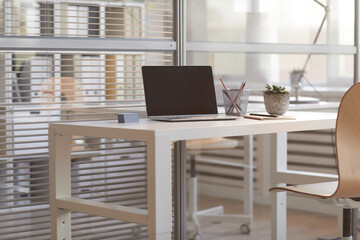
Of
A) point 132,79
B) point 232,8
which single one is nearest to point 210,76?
point 132,79

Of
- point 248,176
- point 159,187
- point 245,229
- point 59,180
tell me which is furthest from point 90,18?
point 248,176

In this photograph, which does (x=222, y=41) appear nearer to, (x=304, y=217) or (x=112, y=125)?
(x=112, y=125)

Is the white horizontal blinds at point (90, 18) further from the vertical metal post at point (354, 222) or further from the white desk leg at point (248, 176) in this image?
the white desk leg at point (248, 176)

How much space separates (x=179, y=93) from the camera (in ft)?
8.76

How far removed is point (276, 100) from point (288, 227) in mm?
1765

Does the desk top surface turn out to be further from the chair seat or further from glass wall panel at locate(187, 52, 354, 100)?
glass wall panel at locate(187, 52, 354, 100)

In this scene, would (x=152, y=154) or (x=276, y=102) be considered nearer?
(x=152, y=154)

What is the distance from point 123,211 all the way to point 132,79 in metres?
0.85

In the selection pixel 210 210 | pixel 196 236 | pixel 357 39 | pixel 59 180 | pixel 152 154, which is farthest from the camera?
pixel 210 210

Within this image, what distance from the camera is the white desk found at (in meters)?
2.16

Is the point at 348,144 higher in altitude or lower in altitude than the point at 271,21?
lower

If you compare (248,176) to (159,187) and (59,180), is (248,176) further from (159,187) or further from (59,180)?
(159,187)

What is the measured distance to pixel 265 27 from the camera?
3674mm

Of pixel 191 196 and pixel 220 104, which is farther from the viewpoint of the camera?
pixel 191 196
